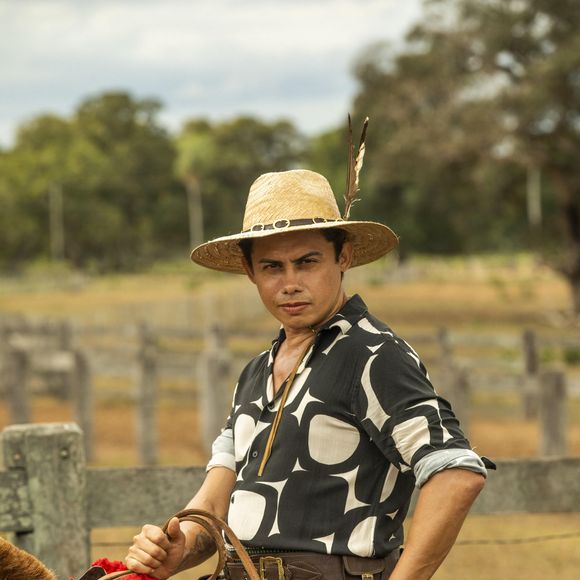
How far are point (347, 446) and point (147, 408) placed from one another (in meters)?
7.86

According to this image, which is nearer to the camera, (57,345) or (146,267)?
(57,345)

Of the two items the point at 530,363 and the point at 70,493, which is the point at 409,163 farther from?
the point at 70,493

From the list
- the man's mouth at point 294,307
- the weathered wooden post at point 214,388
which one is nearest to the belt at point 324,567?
the man's mouth at point 294,307

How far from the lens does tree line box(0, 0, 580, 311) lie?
27.1 metres

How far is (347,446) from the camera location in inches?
91.7

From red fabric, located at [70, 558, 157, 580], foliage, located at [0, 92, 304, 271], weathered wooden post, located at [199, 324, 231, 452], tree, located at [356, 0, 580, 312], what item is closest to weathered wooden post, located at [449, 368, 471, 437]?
weathered wooden post, located at [199, 324, 231, 452]

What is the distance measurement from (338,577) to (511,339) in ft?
30.8

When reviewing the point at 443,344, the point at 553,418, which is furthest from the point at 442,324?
the point at 553,418

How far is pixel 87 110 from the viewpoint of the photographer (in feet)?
324

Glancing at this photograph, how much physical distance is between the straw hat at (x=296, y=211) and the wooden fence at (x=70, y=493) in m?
1.09

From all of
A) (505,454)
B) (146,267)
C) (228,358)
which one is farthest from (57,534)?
(146,267)

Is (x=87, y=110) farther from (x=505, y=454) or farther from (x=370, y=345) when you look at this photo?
(x=370, y=345)

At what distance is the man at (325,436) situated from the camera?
2.21 meters

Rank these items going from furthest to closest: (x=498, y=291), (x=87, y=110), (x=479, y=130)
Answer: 1. (x=87, y=110)
2. (x=498, y=291)
3. (x=479, y=130)
